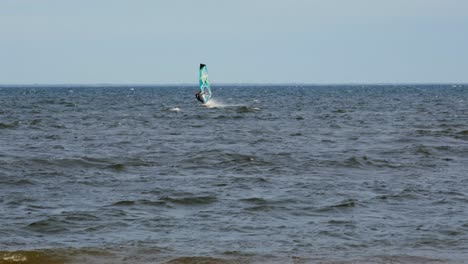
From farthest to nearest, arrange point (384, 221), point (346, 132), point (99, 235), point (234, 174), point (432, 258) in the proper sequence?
point (346, 132), point (234, 174), point (384, 221), point (99, 235), point (432, 258)

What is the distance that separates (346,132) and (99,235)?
81.5 ft

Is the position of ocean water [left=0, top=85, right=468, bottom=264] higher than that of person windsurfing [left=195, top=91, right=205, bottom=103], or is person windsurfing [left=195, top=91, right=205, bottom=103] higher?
person windsurfing [left=195, top=91, right=205, bottom=103]

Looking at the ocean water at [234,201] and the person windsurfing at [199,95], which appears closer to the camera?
the ocean water at [234,201]

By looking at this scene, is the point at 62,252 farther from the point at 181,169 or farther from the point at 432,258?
the point at 181,169

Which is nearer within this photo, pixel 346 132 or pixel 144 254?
pixel 144 254

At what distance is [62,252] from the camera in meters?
12.1

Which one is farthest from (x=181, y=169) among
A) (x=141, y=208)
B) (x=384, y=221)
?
(x=384, y=221)

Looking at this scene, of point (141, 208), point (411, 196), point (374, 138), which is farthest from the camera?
point (374, 138)

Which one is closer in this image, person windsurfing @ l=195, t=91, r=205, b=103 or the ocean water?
the ocean water

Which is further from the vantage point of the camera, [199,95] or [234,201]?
[199,95]

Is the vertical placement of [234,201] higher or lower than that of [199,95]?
lower

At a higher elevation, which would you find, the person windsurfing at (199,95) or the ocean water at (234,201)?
the person windsurfing at (199,95)

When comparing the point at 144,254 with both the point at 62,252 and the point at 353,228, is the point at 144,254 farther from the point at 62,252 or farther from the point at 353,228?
the point at 353,228

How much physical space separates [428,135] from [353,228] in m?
21.4
